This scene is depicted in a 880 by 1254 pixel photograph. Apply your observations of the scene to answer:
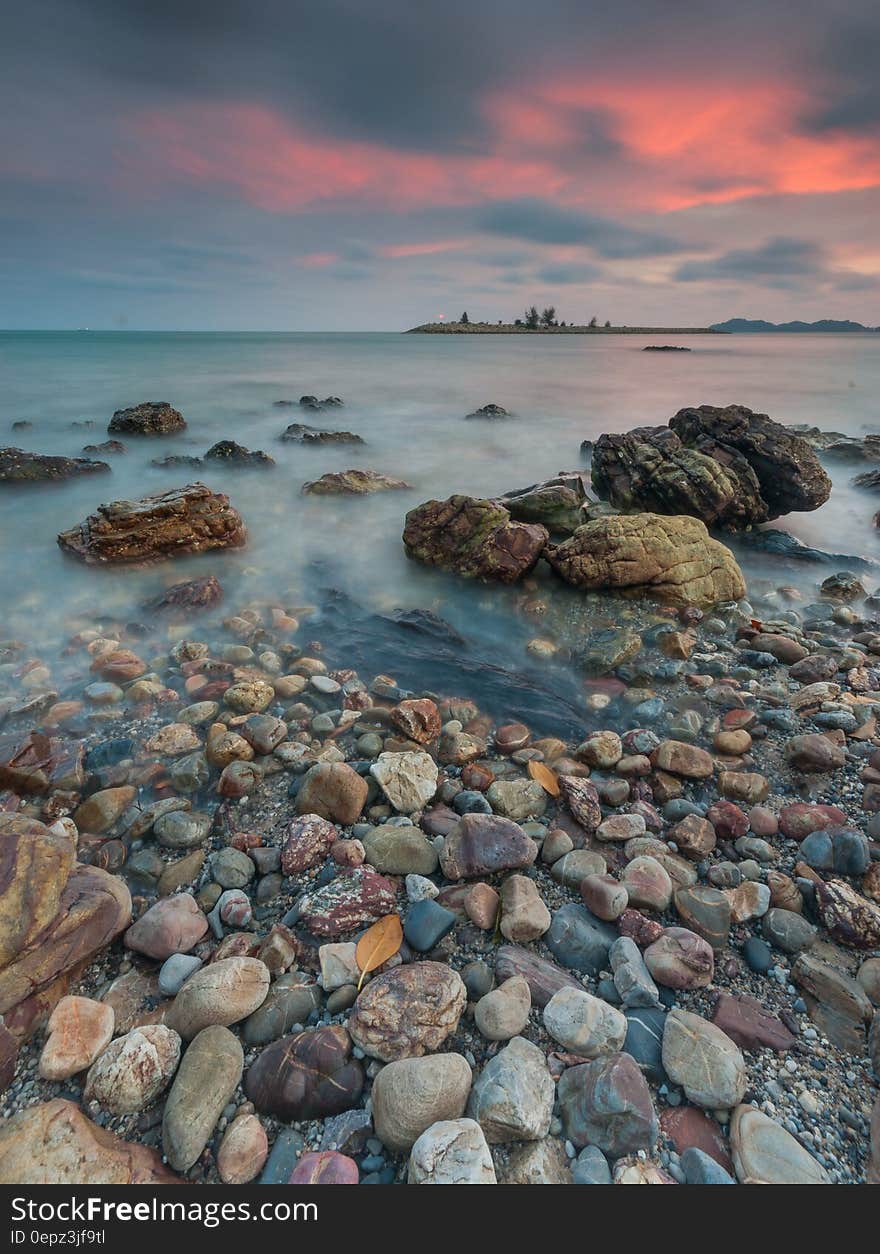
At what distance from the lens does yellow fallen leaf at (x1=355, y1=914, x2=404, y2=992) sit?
2.36 meters

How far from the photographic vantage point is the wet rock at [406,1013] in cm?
204

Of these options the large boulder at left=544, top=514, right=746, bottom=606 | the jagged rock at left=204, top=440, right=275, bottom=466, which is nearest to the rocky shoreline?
the large boulder at left=544, top=514, right=746, bottom=606

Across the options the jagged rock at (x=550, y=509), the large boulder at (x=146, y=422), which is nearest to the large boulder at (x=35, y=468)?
the large boulder at (x=146, y=422)

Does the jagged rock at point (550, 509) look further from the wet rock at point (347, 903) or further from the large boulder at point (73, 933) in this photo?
the large boulder at point (73, 933)

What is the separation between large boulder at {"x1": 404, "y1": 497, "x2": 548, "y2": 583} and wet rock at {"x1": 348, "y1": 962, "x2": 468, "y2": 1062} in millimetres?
4662

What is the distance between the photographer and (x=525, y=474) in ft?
38.9

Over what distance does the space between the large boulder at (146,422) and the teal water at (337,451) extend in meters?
0.56

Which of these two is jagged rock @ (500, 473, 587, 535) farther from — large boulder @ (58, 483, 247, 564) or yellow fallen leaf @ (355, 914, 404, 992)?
yellow fallen leaf @ (355, 914, 404, 992)

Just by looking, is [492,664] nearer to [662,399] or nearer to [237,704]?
[237,704]

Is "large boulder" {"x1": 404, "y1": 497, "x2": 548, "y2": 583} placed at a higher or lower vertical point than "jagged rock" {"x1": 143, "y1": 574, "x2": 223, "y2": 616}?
higher

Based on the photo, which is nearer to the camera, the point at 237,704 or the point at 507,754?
the point at 507,754

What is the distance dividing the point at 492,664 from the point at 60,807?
3.28m
